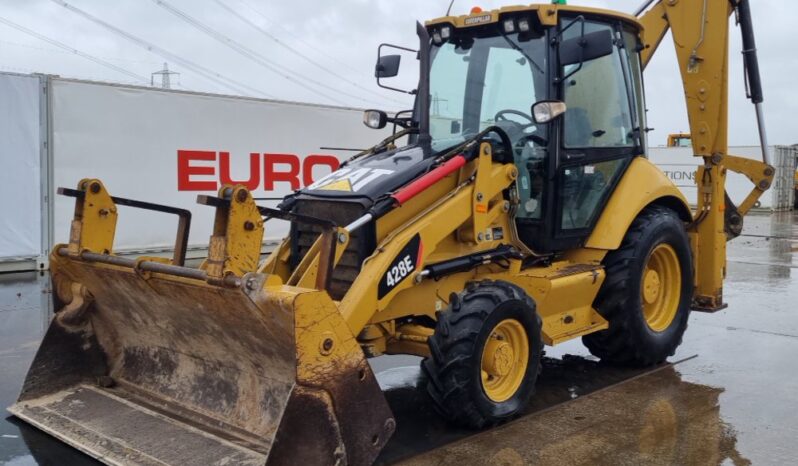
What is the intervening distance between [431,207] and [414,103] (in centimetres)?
151

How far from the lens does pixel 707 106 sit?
6953 millimetres

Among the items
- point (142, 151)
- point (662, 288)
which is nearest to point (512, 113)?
point (662, 288)

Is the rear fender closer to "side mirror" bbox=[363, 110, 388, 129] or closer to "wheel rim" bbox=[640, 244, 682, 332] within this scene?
"wheel rim" bbox=[640, 244, 682, 332]

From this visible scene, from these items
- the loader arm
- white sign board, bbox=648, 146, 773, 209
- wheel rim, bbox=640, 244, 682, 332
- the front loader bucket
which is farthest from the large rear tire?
white sign board, bbox=648, 146, 773, 209

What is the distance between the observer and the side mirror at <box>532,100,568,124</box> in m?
5.04

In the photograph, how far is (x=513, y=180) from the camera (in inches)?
209

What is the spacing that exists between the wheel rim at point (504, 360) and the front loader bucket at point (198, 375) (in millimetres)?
941

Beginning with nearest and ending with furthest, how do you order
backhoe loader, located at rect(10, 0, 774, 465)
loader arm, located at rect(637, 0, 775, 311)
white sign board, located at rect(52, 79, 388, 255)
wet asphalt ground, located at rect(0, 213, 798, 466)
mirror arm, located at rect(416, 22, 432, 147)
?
backhoe loader, located at rect(10, 0, 774, 465), wet asphalt ground, located at rect(0, 213, 798, 466), mirror arm, located at rect(416, 22, 432, 147), loader arm, located at rect(637, 0, 775, 311), white sign board, located at rect(52, 79, 388, 255)

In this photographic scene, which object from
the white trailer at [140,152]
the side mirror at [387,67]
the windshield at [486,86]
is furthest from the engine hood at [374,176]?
the white trailer at [140,152]

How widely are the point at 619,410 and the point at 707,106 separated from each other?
316 cm

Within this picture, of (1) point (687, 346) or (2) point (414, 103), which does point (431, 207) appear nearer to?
(2) point (414, 103)

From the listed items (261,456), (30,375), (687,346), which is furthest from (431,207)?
(687,346)

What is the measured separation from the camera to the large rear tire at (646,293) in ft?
19.0

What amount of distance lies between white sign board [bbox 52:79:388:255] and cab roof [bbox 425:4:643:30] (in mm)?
6922
